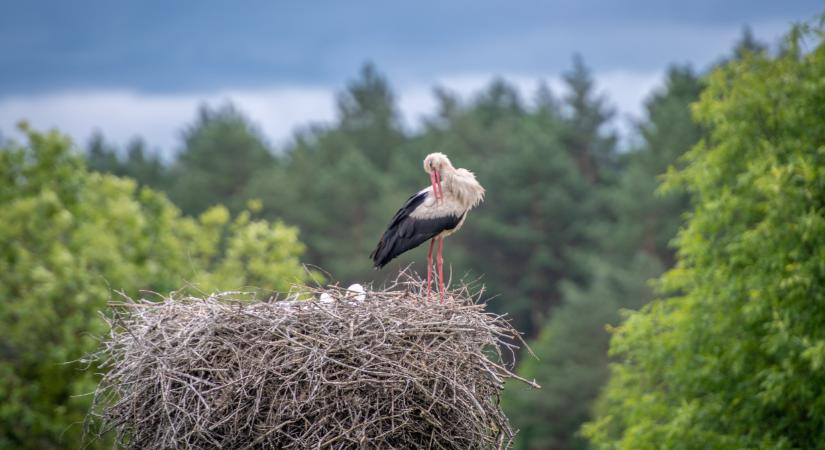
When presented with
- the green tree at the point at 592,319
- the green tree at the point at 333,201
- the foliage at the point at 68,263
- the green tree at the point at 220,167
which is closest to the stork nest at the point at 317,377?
the foliage at the point at 68,263

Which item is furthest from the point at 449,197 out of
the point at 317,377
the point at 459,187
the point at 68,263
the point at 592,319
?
the point at 592,319

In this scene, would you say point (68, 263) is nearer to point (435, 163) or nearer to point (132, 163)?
point (435, 163)

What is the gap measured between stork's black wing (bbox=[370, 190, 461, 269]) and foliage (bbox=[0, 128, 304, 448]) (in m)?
4.25

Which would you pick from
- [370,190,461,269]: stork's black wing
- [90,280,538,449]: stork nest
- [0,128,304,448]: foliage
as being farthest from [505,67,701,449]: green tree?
[90,280,538,449]: stork nest

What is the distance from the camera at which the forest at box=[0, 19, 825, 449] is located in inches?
502

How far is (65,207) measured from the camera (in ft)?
72.5

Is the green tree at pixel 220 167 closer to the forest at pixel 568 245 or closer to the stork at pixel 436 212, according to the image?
the forest at pixel 568 245

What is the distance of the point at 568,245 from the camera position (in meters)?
43.8

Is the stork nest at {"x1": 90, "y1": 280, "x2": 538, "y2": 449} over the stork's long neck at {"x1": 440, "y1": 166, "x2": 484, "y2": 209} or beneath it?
beneath

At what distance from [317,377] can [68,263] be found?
1261 cm

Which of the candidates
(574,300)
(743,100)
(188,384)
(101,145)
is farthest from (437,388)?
(101,145)

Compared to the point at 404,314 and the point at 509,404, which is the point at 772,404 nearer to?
the point at 404,314

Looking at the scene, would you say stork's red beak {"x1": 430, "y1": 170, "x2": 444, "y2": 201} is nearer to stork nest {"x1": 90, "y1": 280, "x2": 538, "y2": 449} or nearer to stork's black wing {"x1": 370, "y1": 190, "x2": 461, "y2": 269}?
stork's black wing {"x1": 370, "y1": 190, "x2": 461, "y2": 269}

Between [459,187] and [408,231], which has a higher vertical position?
[459,187]
